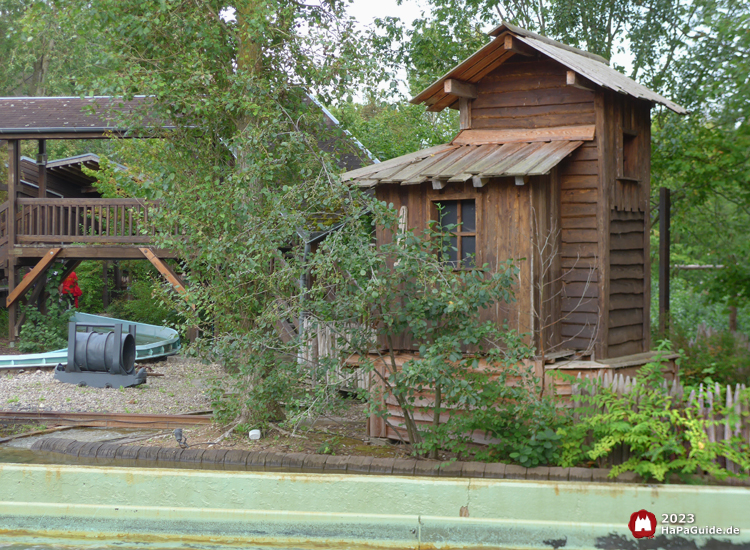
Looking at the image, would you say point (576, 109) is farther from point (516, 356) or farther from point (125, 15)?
point (125, 15)

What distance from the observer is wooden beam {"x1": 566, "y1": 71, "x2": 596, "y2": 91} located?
845cm

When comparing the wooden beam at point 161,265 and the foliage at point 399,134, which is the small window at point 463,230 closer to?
the foliage at point 399,134

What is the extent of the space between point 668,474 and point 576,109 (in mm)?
4490

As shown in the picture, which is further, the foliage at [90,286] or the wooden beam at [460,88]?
the foliage at [90,286]

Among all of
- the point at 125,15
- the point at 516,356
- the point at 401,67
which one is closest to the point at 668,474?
the point at 516,356

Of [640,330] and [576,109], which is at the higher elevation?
[576,109]

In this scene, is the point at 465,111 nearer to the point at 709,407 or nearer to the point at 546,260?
the point at 546,260

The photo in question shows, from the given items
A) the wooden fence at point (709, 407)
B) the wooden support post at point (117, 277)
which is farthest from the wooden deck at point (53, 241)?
the wooden fence at point (709, 407)

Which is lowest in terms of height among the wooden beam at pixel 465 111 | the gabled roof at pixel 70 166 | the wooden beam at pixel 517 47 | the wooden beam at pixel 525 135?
the wooden beam at pixel 525 135

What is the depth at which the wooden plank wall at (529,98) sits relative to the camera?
8.95 meters

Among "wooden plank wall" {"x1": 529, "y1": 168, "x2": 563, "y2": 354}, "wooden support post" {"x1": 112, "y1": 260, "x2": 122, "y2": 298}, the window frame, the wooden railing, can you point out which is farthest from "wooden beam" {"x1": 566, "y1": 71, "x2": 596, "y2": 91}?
"wooden support post" {"x1": 112, "y1": 260, "x2": 122, "y2": 298}

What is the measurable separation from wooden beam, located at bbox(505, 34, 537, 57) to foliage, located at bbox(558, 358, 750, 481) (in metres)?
4.20

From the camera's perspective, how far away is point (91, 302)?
22156 millimetres

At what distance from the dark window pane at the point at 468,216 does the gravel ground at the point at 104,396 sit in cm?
419
